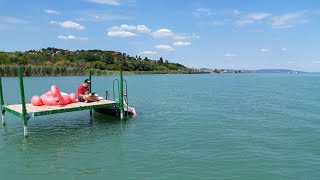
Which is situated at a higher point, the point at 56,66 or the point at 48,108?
the point at 56,66

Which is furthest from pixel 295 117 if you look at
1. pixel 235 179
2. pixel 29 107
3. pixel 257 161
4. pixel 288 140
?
pixel 29 107

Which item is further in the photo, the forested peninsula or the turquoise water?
the forested peninsula

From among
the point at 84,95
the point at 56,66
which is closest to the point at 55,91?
the point at 84,95

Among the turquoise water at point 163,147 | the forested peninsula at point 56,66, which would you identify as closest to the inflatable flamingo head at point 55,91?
the turquoise water at point 163,147

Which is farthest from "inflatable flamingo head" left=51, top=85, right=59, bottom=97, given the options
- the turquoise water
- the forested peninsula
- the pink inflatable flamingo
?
the forested peninsula

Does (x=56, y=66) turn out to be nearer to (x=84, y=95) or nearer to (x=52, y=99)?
(x=84, y=95)

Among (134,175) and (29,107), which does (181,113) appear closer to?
(29,107)

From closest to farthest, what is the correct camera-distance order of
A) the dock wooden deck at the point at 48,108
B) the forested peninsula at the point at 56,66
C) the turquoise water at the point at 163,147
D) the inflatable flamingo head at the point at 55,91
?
the turquoise water at the point at 163,147 < the dock wooden deck at the point at 48,108 < the inflatable flamingo head at the point at 55,91 < the forested peninsula at the point at 56,66

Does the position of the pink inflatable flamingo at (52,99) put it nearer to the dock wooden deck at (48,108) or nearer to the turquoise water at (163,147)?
the dock wooden deck at (48,108)

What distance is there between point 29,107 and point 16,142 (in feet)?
9.84

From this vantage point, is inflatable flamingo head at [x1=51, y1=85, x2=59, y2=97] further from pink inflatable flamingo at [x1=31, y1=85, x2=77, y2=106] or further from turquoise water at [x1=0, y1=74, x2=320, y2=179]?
turquoise water at [x1=0, y1=74, x2=320, y2=179]

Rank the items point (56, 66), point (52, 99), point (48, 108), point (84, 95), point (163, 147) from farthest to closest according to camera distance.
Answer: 1. point (56, 66)
2. point (84, 95)
3. point (52, 99)
4. point (48, 108)
5. point (163, 147)

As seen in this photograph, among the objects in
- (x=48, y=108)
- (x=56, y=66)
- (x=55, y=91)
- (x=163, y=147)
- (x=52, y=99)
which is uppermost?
(x=56, y=66)

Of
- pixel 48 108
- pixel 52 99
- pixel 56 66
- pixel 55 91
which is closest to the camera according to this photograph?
pixel 48 108
